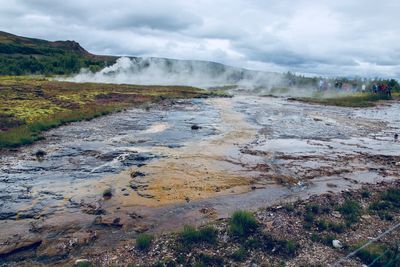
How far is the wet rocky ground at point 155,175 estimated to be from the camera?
28.7 feet

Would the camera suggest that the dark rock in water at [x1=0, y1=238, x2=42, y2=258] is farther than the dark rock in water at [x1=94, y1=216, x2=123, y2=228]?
No

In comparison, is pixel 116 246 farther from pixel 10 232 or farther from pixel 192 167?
pixel 192 167

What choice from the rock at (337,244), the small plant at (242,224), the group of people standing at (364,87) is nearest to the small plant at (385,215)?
the rock at (337,244)

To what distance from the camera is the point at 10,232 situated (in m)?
8.54

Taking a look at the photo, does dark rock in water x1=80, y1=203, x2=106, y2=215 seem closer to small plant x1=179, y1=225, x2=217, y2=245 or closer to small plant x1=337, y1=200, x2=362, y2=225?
small plant x1=179, y1=225, x2=217, y2=245

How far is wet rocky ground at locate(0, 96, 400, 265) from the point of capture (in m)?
8.75

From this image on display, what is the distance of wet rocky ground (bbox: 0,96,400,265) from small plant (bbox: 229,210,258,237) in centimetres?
98

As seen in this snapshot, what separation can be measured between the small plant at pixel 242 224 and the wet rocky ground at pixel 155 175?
0.98 metres

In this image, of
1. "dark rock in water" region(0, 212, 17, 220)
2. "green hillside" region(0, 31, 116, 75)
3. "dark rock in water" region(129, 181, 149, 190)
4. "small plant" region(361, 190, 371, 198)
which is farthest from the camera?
"green hillside" region(0, 31, 116, 75)

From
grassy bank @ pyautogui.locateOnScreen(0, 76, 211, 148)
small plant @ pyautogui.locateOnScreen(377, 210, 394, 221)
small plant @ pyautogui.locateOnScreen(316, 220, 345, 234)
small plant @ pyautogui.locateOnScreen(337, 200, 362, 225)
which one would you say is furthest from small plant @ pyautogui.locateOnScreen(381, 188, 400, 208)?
grassy bank @ pyautogui.locateOnScreen(0, 76, 211, 148)

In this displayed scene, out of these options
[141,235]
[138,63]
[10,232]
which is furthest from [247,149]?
[138,63]

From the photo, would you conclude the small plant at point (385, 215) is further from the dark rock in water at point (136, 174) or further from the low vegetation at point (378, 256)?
the dark rock in water at point (136, 174)

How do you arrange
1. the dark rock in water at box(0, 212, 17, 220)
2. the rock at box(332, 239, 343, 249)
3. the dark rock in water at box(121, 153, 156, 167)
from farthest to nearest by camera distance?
1. the dark rock in water at box(121, 153, 156, 167)
2. the dark rock in water at box(0, 212, 17, 220)
3. the rock at box(332, 239, 343, 249)

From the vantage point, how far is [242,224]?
8.41 meters
